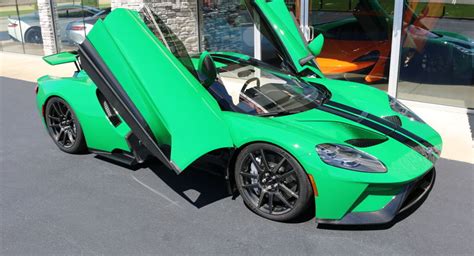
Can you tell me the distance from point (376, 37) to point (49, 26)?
27.7 ft

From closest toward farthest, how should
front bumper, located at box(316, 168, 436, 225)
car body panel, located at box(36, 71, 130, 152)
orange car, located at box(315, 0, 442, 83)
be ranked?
front bumper, located at box(316, 168, 436, 225)
car body panel, located at box(36, 71, 130, 152)
orange car, located at box(315, 0, 442, 83)

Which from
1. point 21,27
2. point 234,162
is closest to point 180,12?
point 21,27

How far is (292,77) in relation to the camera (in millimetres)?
4566

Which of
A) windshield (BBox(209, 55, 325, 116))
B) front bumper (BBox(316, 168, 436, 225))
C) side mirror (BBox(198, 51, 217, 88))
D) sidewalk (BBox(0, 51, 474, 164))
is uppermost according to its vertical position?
side mirror (BBox(198, 51, 217, 88))

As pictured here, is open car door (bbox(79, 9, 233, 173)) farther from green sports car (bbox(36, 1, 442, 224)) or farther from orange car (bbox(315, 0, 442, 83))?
A: orange car (bbox(315, 0, 442, 83))

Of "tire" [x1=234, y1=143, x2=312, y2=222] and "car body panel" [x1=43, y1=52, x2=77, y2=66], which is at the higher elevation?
"car body panel" [x1=43, y1=52, x2=77, y2=66]

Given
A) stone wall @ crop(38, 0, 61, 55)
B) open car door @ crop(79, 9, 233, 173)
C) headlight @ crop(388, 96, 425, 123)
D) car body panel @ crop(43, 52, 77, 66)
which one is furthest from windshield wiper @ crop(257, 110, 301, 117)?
stone wall @ crop(38, 0, 61, 55)

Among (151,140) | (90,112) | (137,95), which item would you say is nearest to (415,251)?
(151,140)

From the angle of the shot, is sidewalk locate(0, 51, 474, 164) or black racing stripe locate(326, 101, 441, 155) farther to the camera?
sidewalk locate(0, 51, 474, 164)

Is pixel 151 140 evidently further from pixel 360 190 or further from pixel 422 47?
pixel 422 47

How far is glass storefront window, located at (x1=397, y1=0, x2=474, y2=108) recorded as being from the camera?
21.7 ft

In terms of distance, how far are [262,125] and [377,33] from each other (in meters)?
4.60

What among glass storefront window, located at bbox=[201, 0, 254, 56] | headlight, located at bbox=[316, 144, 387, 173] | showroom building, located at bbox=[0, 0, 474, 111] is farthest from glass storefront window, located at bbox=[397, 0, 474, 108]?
headlight, located at bbox=[316, 144, 387, 173]

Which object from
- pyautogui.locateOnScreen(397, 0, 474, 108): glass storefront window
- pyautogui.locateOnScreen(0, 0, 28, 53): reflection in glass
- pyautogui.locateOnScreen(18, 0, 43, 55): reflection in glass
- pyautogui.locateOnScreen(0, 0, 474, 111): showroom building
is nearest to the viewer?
pyautogui.locateOnScreen(397, 0, 474, 108): glass storefront window
